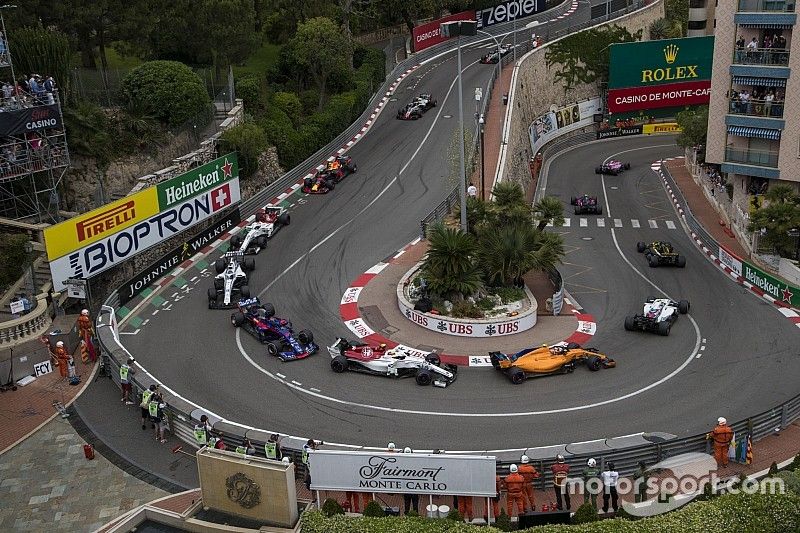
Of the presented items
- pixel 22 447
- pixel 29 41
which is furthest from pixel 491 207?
pixel 29 41

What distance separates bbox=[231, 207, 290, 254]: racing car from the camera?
4653 centimetres

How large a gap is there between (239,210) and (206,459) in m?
28.6

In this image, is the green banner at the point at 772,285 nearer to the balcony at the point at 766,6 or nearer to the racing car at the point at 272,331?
the balcony at the point at 766,6

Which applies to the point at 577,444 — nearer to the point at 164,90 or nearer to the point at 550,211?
the point at 550,211

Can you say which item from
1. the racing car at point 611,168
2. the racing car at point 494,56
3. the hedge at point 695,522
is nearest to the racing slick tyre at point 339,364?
the hedge at point 695,522

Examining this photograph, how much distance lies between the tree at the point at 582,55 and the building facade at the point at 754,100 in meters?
30.8

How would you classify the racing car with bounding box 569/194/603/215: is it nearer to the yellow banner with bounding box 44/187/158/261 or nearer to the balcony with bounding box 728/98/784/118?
the balcony with bounding box 728/98/784/118

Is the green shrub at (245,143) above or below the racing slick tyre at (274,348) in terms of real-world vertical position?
above

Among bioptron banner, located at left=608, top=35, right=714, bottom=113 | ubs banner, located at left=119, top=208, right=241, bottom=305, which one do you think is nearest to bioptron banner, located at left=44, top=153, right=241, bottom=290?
ubs banner, located at left=119, top=208, right=241, bottom=305

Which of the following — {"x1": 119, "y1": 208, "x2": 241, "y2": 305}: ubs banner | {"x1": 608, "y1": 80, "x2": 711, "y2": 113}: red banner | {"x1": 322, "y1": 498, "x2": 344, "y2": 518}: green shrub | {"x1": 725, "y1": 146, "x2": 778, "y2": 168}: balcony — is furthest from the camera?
{"x1": 608, "y1": 80, "x2": 711, "y2": 113}: red banner

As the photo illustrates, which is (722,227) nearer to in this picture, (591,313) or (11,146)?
(591,313)

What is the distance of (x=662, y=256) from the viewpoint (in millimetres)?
45344

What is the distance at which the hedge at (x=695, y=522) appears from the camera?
21406 mm

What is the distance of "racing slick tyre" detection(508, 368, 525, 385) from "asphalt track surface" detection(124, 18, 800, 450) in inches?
10.3
